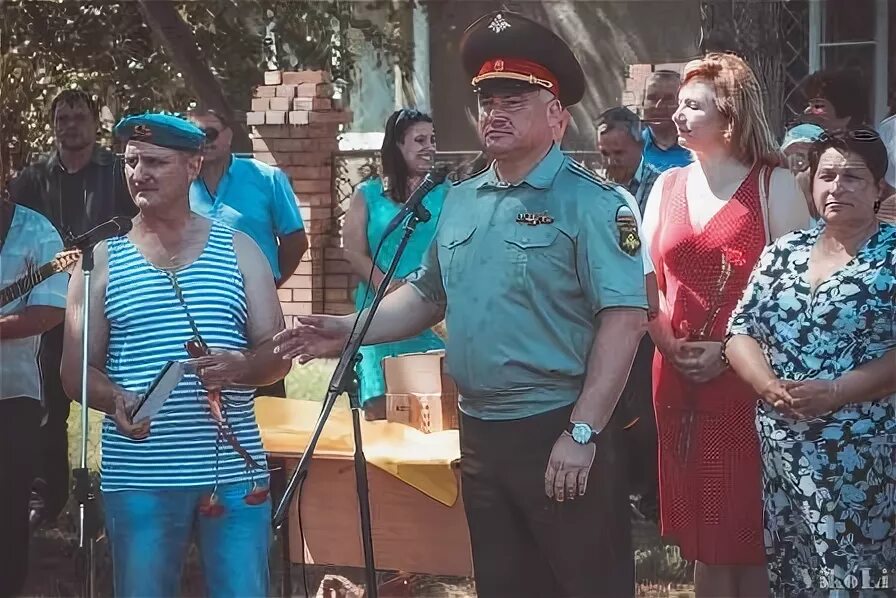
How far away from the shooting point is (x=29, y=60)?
5.02m

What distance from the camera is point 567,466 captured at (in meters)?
4.30

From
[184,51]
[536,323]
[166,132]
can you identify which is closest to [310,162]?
[166,132]

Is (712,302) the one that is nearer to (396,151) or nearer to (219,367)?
(396,151)

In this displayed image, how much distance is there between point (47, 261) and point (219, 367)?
2.62 ft

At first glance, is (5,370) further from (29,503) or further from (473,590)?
(473,590)

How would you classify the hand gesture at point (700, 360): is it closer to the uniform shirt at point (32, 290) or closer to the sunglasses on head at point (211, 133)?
the sunglasses on head at point (211, 133)

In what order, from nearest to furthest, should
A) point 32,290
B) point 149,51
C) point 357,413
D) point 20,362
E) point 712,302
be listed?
point 712,302 < point 357,413 < point 149,51 < point 32,290 < point 20,362

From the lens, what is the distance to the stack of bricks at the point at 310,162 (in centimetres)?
480

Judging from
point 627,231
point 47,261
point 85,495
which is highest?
point 47,261

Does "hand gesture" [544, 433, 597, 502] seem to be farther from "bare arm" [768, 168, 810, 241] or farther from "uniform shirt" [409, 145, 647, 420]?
"bare arm" [768, 168, 810, 241]

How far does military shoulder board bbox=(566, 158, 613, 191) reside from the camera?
440cm

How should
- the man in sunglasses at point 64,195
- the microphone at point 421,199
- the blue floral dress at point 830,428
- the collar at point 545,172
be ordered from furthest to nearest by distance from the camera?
1. the man in sunglasses at point 64,195
2. the microphone at point 421,199
3. the collar at point 545,172
4. the blue floral dress at point 830,428

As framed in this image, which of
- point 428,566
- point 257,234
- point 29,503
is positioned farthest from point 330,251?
point 29,503

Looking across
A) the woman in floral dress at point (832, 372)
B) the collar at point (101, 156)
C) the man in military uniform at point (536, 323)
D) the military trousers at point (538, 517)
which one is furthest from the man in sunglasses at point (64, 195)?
the woman in floral dress at point (832, 372)
